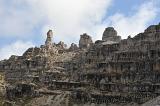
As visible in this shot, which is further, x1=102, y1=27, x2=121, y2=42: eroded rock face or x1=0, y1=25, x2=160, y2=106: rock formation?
x1=102, y1=27, x2=121, y2=42: eroded rock face

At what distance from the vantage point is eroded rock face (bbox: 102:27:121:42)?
610 ft

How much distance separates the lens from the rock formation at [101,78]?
4754 inches

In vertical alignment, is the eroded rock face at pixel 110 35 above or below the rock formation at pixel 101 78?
above

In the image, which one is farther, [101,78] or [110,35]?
[110,35]

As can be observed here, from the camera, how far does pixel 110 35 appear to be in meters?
190

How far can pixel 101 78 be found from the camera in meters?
134

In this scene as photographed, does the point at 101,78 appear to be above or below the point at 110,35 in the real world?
below

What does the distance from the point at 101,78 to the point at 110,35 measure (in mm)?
58647

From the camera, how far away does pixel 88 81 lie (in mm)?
135375

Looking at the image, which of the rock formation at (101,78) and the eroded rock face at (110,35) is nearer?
the rock formation at (101,78)

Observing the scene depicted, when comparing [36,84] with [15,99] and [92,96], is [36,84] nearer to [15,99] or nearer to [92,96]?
[15,99]

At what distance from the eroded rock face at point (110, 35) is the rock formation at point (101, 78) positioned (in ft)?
56.0

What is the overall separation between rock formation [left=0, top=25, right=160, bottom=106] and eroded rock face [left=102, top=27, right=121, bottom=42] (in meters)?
17.1

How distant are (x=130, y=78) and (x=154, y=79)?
7385 millimetres
